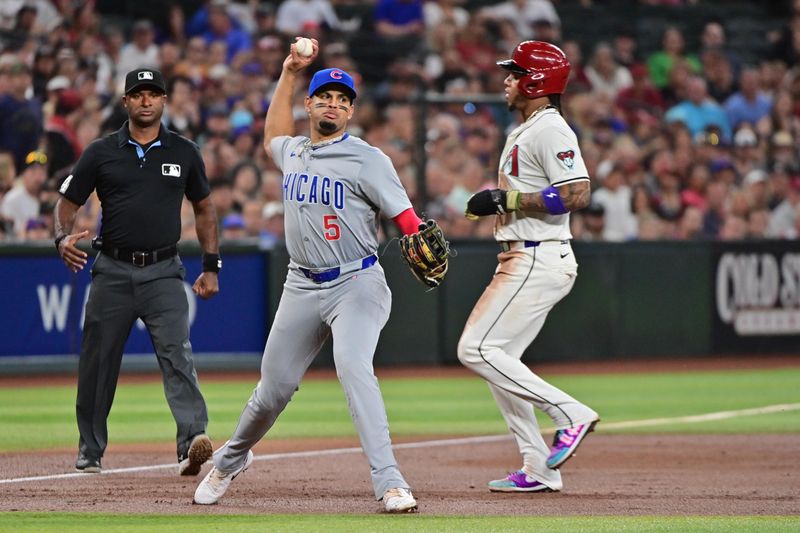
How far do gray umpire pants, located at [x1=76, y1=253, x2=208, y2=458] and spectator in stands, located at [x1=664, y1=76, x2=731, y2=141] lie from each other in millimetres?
12642

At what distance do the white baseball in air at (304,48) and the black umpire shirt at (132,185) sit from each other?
162 cm

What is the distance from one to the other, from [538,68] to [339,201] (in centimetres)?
168

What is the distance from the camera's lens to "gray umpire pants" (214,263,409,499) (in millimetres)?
6121

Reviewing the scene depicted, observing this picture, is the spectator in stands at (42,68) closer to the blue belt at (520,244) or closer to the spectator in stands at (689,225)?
the spectator in stands at (689,225)

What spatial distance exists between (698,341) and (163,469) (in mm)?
9982

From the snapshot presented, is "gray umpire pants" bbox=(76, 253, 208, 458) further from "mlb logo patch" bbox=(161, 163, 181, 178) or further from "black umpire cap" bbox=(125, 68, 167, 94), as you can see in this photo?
"black umpire cap" bbox=(125, 68, 167, 94)

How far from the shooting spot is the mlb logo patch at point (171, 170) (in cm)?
790

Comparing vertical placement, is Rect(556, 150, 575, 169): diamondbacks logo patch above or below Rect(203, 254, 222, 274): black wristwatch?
above

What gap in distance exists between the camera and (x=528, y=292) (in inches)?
286

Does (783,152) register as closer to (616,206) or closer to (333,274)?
(616,206)

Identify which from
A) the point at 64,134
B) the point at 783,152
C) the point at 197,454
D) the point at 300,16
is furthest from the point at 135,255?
the point at 783,152

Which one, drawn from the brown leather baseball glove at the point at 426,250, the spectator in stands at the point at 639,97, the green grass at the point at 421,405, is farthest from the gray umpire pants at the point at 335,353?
the spectator in stands at the point at 639,97

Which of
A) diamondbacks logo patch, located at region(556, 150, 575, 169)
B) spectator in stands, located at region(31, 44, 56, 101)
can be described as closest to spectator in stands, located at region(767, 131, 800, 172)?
spectator in stands, located at region(31, 44, 56, 101)

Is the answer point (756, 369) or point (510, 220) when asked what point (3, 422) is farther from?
point (756, 369)
